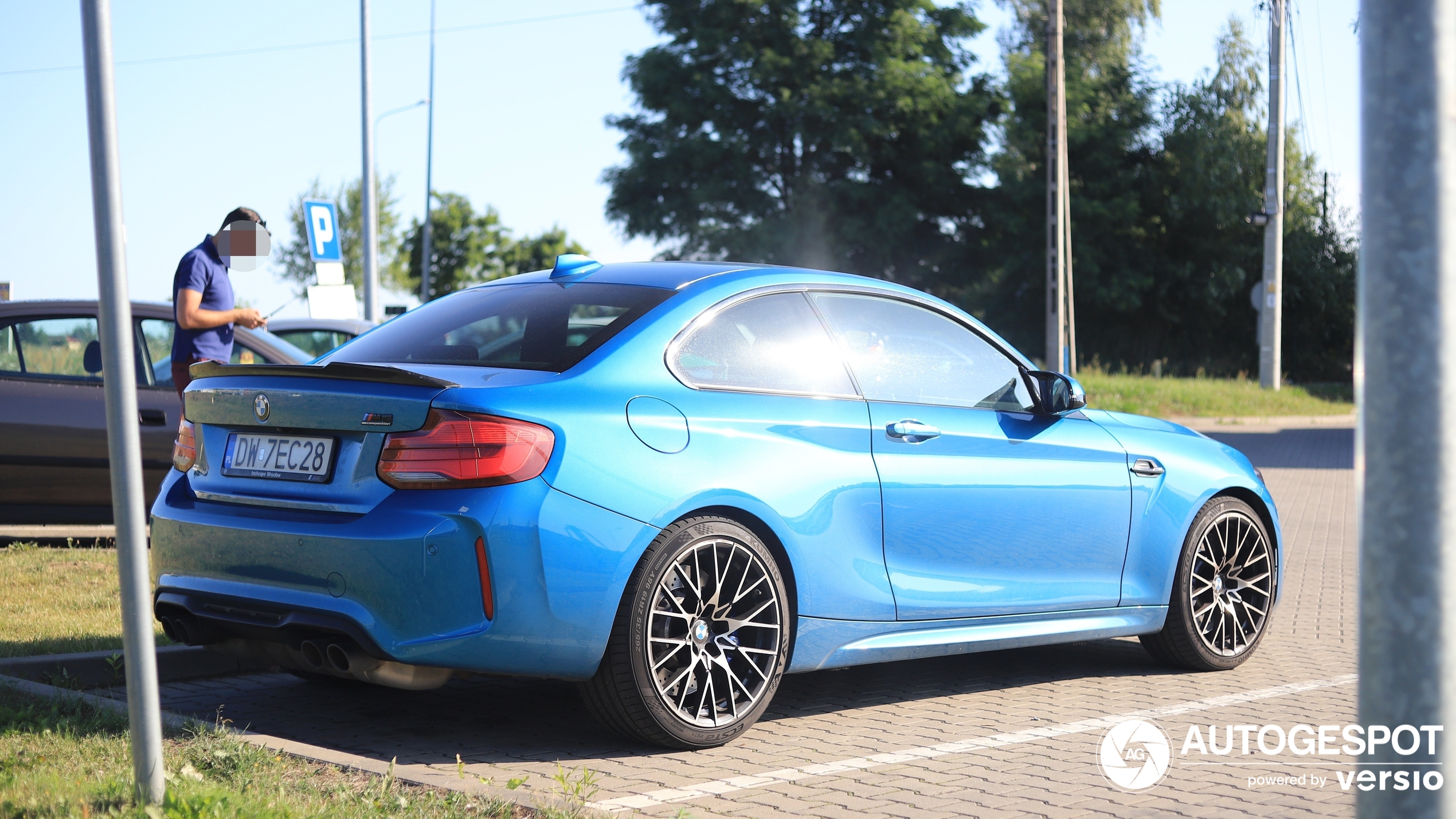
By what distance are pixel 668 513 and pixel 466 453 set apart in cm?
65

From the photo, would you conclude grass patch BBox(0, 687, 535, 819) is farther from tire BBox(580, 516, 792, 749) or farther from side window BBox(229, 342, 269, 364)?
side window BBox(229, 342, 269, 364)

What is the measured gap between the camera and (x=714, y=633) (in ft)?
15.3

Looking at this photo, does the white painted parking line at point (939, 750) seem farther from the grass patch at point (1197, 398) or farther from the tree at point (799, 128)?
the tree at point (799, 128)

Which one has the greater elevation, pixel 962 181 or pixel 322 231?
pixel 962 181

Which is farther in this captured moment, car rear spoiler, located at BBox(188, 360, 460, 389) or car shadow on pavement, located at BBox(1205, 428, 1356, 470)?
car shadow on pavement, located at BBox(1205, 428, 1356, 470)

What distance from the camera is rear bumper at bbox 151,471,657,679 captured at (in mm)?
4176

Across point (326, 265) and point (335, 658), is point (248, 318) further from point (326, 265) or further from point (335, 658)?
point (326, 265)

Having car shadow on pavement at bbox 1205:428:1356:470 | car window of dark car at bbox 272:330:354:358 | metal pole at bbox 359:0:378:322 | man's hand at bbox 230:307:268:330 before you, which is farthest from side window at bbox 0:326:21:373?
car shadow on pavement at bbox 1205:428:1356:470

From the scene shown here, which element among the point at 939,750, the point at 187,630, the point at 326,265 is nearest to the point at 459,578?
the point at 187,630

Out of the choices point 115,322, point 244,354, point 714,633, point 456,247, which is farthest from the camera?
point 456,247

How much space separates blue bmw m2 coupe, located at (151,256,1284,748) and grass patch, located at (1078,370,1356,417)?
19.8 m

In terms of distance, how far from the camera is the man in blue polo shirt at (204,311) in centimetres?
816

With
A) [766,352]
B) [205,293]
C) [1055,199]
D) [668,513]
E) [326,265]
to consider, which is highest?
[1055,199]

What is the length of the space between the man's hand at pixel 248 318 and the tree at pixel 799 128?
32623mm
